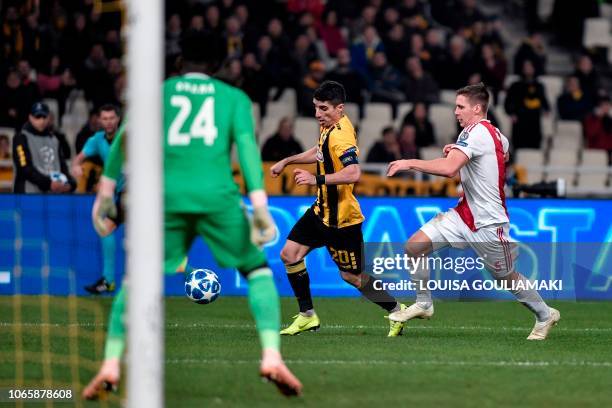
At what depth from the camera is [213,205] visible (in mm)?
7680

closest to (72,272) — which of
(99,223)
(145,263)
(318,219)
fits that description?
(318,219)

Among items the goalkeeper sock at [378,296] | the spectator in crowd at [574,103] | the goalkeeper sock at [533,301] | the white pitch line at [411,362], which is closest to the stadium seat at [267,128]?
the spectator in crowd at [574,103]

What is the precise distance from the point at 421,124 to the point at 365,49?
6.28 ft

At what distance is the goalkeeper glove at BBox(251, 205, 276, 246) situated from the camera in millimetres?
7434

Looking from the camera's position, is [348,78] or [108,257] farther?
[348,78]

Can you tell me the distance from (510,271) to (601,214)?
5.23 m

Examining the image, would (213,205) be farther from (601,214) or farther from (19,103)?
(19,103)

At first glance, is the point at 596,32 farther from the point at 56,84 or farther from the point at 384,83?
the point at 56,84

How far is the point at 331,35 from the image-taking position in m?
22.2

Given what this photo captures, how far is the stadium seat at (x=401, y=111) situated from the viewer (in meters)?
21.3

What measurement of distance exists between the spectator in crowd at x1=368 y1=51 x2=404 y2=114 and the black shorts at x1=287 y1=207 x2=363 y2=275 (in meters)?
10.3

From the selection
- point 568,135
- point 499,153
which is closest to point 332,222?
point 499,153

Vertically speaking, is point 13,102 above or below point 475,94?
below

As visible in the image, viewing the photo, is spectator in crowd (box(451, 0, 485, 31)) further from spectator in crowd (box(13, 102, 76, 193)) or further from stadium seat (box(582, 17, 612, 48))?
spectator in crowd (box(13, 102, 76, 193))
